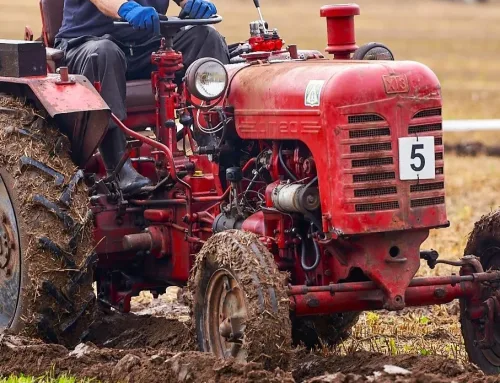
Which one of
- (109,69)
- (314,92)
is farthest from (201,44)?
(314,92)

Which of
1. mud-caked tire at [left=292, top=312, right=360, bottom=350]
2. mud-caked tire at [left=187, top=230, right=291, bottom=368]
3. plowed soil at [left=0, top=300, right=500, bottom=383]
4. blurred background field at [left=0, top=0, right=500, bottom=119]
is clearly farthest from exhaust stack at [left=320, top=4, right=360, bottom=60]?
blurred background field at [left=0, top=0, right=500, bottom=119]

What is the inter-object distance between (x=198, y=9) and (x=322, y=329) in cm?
210

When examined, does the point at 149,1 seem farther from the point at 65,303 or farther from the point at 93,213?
the point at 65,303

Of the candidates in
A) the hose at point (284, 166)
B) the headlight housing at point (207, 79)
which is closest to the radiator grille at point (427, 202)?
the hose at point (284, 166)

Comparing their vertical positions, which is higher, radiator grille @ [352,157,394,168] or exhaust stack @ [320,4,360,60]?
exhaust stack @ [320,4,360,60]

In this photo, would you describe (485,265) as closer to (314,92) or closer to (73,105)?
(314,92)

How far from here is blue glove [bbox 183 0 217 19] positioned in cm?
764

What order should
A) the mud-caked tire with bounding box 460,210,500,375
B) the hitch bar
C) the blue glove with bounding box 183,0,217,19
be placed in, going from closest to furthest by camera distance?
the hitch bar, the mud-caked tire with bounding box 460,210,500,375, the blue glove with bounding box 183,0,217,19

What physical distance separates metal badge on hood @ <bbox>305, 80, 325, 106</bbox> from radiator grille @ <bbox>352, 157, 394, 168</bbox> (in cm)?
36

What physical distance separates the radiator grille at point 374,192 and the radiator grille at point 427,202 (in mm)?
128

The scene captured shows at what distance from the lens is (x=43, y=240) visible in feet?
21.9

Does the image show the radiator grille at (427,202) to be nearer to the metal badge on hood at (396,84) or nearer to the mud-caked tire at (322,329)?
the metal badge on hood at (396,84)

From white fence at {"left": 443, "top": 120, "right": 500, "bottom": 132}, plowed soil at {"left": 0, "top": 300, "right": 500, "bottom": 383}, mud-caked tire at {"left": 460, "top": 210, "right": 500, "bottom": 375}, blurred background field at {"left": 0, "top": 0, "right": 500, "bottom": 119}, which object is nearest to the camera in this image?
plowed soil at {"left": 0, "top": 300, "right": 500, "bottom": 383}

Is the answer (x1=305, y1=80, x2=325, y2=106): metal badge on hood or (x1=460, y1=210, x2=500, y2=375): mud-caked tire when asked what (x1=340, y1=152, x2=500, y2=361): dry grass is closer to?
(x1=460, y1=210, x2=500, y2=375): mud-caked tire
